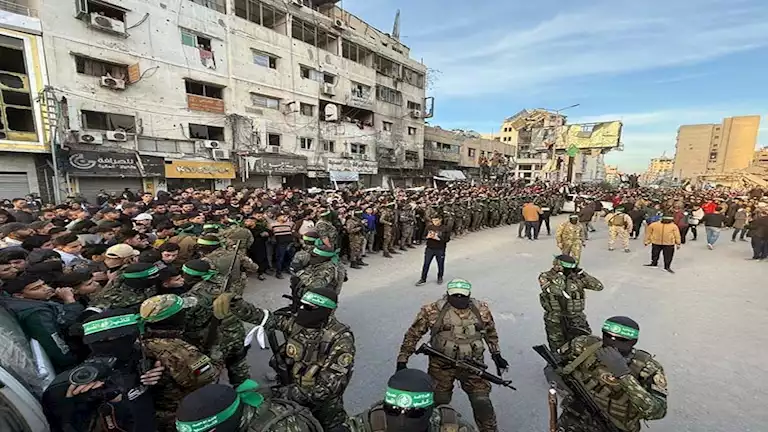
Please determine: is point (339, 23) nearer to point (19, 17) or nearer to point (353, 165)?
point (353, 165)

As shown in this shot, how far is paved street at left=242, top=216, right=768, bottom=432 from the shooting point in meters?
3.57

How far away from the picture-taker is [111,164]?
15445 millimetres

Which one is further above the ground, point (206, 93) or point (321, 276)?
point (206, 93)

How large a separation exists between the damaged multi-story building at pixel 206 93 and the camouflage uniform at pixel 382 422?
60.1 ft

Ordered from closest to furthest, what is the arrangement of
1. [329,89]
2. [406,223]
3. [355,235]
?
[355,235]
[406,223]
[329,89]

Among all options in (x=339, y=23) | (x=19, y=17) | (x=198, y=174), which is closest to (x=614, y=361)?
(x=198, y=174)

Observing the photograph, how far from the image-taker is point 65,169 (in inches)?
561

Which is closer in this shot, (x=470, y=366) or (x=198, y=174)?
(x=470, y=366)

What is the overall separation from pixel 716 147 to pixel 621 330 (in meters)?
73.3

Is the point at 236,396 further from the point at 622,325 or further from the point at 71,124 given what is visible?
the point at 71,124

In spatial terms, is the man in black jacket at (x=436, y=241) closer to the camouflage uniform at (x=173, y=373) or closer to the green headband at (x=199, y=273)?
the green headband at (x=199, y=273)

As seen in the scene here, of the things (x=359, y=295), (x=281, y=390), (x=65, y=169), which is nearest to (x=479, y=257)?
(x=359, y=295)

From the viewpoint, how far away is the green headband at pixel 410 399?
4.88 ft

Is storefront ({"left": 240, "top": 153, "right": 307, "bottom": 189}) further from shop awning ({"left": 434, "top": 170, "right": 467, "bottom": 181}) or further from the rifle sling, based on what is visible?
the rifle sling
